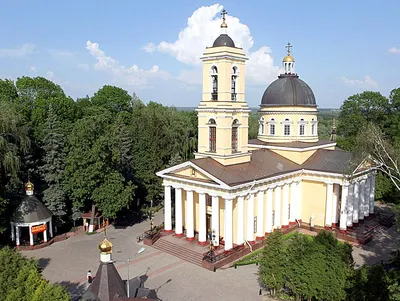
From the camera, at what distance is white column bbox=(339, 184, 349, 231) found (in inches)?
1064

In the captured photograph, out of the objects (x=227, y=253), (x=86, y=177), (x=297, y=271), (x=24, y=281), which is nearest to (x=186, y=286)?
(x=227, y=253)

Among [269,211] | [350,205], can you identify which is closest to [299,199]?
[350,205]

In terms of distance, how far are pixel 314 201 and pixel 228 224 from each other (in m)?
8.86

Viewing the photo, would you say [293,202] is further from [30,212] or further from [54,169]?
[30,212]

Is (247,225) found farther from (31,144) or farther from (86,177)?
(31,144)

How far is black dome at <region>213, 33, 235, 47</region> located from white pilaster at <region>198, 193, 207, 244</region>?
1001cm

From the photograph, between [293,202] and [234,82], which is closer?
[234,82]

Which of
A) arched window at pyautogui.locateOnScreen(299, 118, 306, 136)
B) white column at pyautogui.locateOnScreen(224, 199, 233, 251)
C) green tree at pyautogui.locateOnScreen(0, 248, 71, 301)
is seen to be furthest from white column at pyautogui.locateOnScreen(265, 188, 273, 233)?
green tree at pyautogui.locateOnScreen(0, 248, 71, 301)

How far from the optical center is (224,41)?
25.3m

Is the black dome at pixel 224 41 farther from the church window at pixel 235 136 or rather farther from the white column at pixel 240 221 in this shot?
the white column at pixel 240 221

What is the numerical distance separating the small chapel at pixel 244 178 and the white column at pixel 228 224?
2cm

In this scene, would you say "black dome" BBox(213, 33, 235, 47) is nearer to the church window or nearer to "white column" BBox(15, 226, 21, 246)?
the church window

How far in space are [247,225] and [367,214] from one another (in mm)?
12393

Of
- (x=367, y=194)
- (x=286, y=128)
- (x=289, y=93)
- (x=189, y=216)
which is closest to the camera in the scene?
(x=189, y=216)
